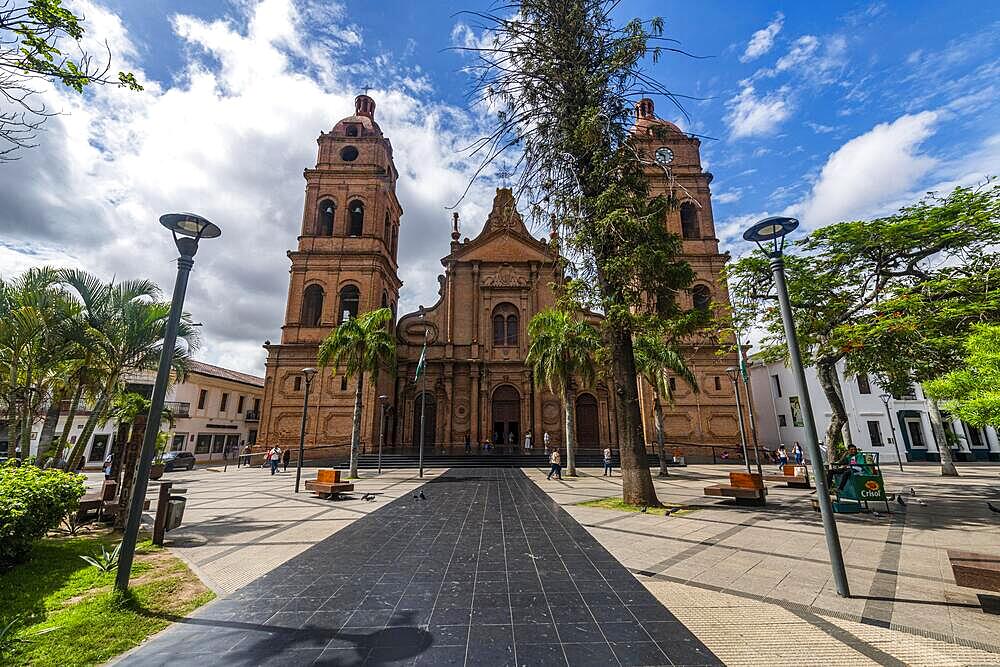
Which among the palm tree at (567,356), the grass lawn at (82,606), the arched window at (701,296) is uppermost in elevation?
the arched window at (701,296)

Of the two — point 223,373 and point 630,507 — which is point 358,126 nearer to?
point 223,373

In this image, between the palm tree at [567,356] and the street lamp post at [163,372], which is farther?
the palm tree at [567,356]

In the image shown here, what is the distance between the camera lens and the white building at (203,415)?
27.6 meters

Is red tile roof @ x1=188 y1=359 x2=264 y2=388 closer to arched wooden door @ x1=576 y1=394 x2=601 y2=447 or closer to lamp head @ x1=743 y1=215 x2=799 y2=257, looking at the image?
arched wooden door @ x1=576 y1=394 x2=601 y2=447

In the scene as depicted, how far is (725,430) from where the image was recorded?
1020 inches

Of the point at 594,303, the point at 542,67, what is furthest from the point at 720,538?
the point at 542,67

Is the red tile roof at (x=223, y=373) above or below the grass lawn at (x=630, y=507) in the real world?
above

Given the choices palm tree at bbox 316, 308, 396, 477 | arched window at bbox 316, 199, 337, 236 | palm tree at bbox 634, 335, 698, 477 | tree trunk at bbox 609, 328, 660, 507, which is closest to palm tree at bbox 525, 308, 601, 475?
palm tree at bbox 634, 335, 698, 477

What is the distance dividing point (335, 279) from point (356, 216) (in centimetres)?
536

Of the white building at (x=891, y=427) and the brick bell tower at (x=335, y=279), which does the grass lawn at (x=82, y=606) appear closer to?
the brick bell tower at (x=335, y=279)

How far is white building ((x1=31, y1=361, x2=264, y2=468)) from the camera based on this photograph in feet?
90.5

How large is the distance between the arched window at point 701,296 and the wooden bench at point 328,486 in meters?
24.5

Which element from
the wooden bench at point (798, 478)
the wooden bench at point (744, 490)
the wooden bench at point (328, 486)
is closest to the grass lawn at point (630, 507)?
the wooden bench at point (744, 490)

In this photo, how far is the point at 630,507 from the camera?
32.2 ft
